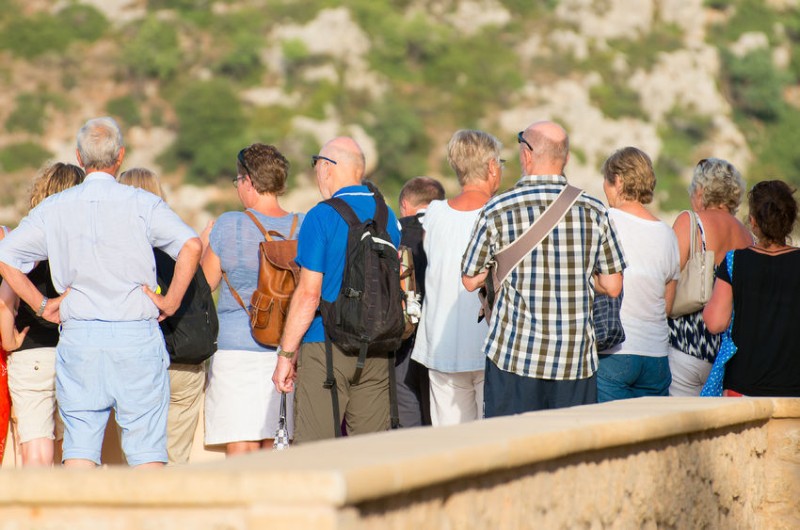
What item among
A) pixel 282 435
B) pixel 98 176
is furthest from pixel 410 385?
pixel 98 176

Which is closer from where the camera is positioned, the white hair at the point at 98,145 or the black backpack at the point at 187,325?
the white hair at the point at 98,145

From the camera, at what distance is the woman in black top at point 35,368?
5.59 m

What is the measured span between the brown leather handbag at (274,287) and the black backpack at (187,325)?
259 mm

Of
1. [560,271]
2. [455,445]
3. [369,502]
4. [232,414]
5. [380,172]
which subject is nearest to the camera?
[369,502]

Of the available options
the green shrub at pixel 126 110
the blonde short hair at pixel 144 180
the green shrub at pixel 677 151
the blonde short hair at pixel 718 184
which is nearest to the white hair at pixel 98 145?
the blonde short hair at pixel 144 180

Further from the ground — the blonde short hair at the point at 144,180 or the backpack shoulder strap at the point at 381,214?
the blonde short hair at the point at 144,180

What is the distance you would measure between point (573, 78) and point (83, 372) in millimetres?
39587

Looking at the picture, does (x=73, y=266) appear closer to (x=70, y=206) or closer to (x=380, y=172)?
(x=70, y=206)

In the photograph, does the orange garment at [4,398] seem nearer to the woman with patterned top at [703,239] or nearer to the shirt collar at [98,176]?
the shirt collar at [98,176]

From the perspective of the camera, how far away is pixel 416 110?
41.9 metres

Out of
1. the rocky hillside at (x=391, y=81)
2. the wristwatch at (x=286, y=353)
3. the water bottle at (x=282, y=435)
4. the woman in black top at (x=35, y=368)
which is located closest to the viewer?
the wristwatch at (x=286, y=353)

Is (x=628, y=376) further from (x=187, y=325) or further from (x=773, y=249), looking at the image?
(x=187, y=325)

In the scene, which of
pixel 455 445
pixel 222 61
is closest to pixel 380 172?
pixel 222 61

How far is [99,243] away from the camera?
4.94 metres
